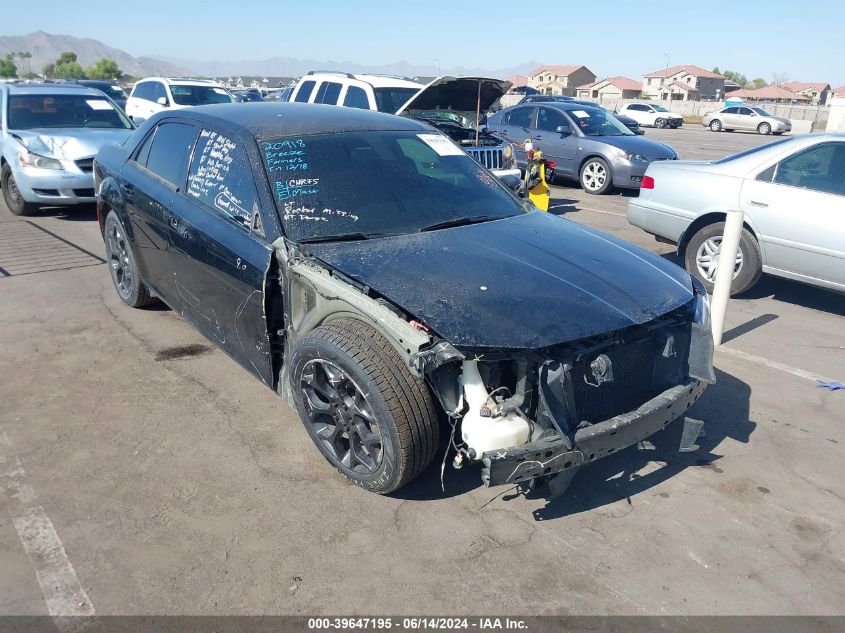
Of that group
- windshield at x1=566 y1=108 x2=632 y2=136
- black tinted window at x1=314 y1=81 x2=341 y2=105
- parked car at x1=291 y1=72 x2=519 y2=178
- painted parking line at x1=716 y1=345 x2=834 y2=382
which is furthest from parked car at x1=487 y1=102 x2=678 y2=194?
painted parking line at x1=716 y1=345 x2=834 y2=382

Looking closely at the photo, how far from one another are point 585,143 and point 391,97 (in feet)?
12.5

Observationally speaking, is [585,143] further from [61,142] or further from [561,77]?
[561,77]

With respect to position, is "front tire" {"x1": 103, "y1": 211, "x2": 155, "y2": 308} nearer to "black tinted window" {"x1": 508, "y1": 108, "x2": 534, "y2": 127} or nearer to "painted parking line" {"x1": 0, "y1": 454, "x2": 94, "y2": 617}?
"painted parking line" {"x1": 0, "y1": 454, "x2": 94, "y2": 617}

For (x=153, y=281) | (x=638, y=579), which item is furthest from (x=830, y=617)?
(x=153, y=281)

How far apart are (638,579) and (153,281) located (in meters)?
3.85

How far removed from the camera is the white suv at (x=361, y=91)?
1112 centimetres

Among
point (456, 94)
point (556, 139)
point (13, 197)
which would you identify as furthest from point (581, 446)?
point (556, 139)

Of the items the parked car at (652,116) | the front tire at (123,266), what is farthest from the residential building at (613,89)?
the front tire at (123,266)

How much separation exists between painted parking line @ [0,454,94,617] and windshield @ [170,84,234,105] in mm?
14523

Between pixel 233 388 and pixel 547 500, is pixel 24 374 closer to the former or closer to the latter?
pixel 233 388

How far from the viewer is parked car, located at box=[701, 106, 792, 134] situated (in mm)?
35781

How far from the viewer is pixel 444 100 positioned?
9914 mm

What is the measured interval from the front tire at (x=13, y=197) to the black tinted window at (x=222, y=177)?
6226 mm

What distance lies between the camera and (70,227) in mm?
8836
